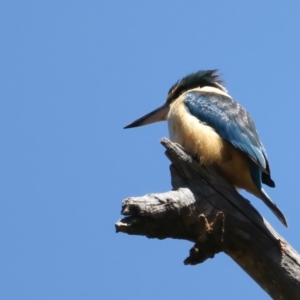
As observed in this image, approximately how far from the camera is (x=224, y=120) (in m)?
6.16

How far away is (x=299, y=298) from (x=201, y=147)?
1.58m

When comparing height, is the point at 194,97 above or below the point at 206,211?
above

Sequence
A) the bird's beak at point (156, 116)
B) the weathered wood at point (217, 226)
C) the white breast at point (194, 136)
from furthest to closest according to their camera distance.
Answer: the bird's beak at point (156, 116) → the white breast at point (194, 136) → the weathered wood at point (217, 226)

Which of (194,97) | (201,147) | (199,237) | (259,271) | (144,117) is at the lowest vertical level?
(259,271)

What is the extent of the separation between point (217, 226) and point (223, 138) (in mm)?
1557

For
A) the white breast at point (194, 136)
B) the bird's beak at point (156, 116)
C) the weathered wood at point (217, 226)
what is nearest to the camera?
the weathered wood at point (217, 226)

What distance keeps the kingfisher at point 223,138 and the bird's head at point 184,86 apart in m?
0.29

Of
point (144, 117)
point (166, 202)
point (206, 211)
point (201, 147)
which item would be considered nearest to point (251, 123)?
point (201, 147)

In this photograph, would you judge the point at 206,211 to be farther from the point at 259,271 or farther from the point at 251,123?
the point at 251,123

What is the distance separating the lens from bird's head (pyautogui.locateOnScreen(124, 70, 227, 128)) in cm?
719

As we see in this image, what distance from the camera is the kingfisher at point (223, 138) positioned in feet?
18.8

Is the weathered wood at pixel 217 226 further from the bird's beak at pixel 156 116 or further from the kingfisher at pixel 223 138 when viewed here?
the bird's beak at pixel 156 116

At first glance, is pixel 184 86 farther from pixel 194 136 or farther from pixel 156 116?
pixel 194 136

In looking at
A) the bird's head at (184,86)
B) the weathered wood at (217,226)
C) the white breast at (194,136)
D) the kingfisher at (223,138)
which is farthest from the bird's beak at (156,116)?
the weathered wood at (217,226)
